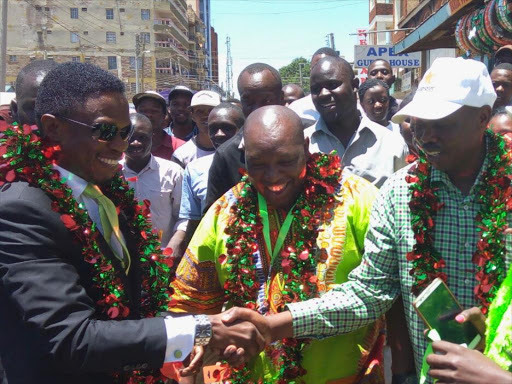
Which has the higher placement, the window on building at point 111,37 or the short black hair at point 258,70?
the window on building at point 111,37

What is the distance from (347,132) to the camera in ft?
15.5

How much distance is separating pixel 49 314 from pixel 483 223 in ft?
5.96

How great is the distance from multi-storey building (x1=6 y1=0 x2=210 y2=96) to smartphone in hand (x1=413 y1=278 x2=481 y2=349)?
71.9m

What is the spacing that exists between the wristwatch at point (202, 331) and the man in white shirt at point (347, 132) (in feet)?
7.13

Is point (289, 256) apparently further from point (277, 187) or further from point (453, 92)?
point (453, 92)

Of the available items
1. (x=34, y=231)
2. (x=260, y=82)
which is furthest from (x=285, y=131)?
(x=260, y=82)

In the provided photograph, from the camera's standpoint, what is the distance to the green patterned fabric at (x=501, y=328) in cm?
202

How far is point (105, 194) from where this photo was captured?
289cm

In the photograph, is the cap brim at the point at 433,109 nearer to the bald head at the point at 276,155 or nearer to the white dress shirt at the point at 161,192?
the bald head at the point at 276,155

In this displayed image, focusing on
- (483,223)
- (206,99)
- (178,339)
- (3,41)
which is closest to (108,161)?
(178,339)

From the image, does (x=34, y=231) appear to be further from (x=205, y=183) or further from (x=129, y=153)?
(x=129, y=153)

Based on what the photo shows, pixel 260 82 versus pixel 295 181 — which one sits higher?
pixel 260 82

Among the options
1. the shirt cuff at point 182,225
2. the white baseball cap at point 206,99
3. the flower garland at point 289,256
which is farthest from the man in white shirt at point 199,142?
the flower garland at point 289,256

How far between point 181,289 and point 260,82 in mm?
2404
